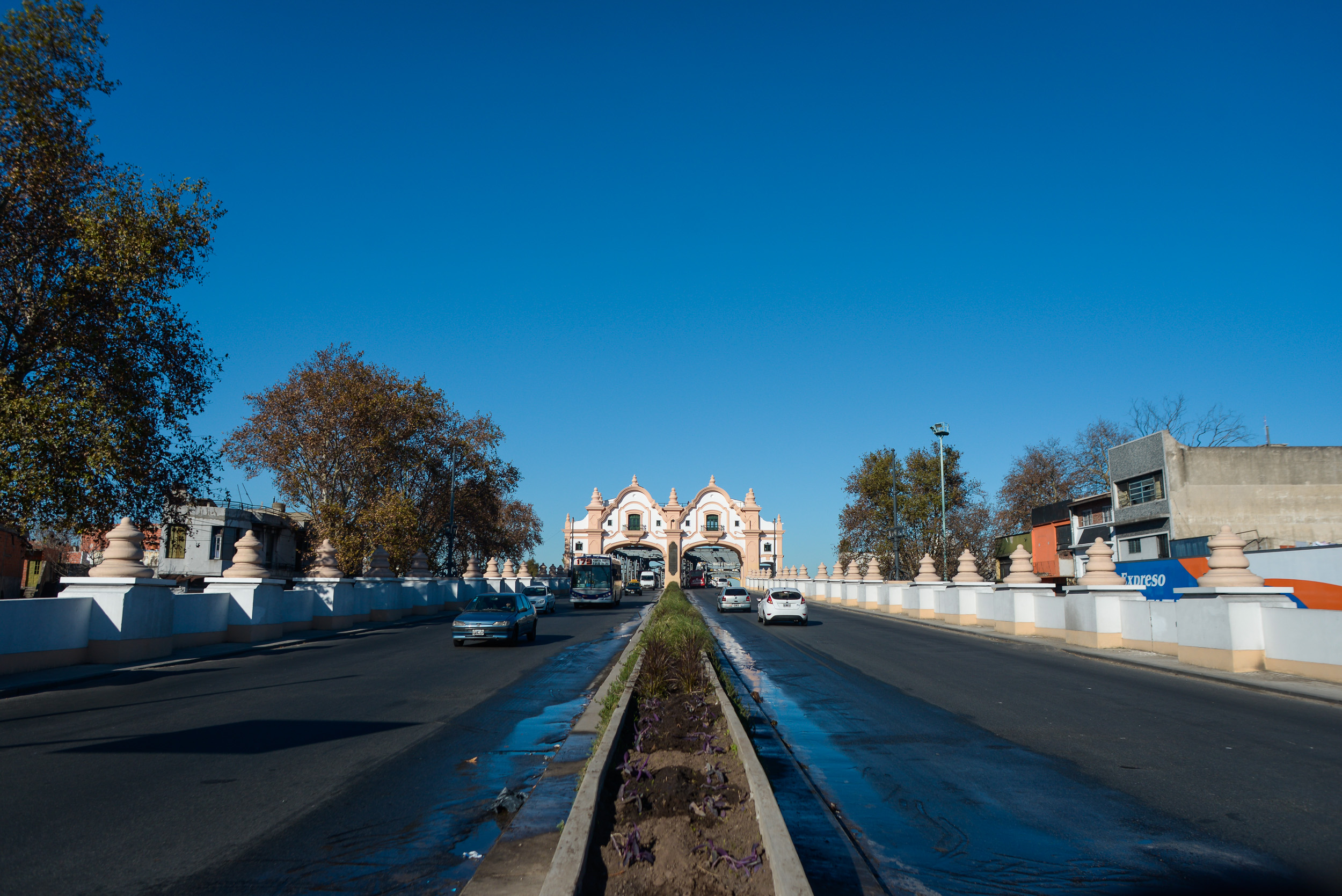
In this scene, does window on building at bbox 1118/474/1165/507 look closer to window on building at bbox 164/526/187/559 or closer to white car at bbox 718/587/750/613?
white car at bbox 718/587/750/613

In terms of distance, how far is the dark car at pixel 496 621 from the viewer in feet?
68.8

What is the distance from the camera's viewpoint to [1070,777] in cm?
761

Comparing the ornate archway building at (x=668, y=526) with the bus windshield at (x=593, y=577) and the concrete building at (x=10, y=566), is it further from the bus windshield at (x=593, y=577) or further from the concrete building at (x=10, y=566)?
the concrete building at (x=10, y=566)

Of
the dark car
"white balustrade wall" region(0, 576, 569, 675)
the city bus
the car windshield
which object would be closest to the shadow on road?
"white balustrade wall" region(0, 576, 569, 675)

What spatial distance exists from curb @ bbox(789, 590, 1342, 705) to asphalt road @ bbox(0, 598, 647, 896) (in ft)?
35.5

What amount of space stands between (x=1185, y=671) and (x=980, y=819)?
39.3 feet

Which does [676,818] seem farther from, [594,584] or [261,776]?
[594,584]

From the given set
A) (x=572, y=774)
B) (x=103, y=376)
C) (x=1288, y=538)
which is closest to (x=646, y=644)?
(x=572, y=774)

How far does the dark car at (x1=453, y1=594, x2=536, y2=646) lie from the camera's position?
21.0m

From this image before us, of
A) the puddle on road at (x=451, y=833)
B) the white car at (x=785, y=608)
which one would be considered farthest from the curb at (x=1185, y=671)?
the puddle on road at (x=451, y=833)

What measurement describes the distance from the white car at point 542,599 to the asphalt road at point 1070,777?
99.5 feet

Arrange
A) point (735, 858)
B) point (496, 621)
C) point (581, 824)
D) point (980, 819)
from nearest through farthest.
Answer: point (735, 858) → point (581, 824) → point (980, 819) → point (496, 621)

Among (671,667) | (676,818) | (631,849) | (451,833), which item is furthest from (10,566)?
(631,849)

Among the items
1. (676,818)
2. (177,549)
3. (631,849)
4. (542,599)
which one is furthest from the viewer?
(177,549)
